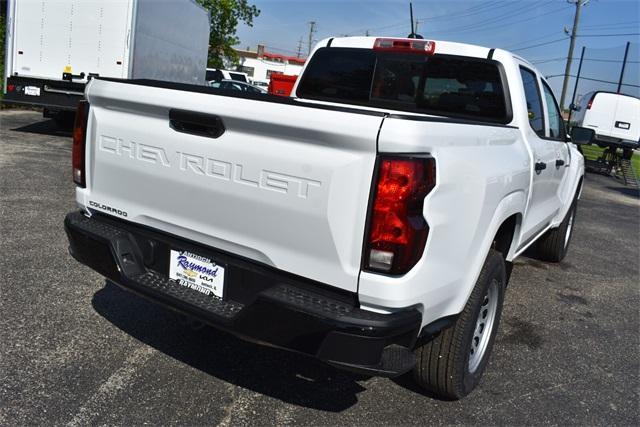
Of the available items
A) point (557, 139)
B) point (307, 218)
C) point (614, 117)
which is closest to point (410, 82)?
point (557, 139)

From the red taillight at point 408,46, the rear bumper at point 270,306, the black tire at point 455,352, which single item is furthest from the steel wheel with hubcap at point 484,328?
the red taillight at point 408,46

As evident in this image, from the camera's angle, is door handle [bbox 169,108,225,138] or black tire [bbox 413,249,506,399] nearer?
door handle [bbox 169,108,225,138]

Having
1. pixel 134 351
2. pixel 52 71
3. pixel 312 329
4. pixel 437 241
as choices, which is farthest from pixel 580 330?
pixel 52 71

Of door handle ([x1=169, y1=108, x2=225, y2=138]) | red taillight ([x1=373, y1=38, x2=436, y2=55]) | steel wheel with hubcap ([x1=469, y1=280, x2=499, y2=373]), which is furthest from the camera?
red taillight ([x1=373, y1=38, x2=436, y2=55])

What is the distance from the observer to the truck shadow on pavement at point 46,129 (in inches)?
460

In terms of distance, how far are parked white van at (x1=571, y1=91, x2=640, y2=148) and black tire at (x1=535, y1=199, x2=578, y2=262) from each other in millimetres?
13413

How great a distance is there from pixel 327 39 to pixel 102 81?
244 cm

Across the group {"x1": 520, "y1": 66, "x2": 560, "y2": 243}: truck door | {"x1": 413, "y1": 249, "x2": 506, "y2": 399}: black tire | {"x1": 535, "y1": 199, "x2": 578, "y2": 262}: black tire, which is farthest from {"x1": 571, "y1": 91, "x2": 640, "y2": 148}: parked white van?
{"x1": 413, "y1": 249, "x2": 506, "y2": 399}: black tire

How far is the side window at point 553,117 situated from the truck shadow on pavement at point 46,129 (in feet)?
33.0

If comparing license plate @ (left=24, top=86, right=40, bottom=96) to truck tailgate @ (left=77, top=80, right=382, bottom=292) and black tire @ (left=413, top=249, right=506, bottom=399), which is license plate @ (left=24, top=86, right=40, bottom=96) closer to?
truck tailgate @ (left=77, top=80, right=382, bottom=292)

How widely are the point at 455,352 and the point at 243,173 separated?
1.35m

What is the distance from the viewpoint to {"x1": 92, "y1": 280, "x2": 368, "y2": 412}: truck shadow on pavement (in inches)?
119

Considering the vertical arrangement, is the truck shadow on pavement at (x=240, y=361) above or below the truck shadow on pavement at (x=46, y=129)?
below

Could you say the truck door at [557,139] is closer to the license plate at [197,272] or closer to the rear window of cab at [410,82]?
the rear window of cab at [410,82]
